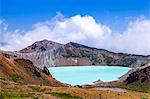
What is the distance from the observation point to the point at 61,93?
10244 cm

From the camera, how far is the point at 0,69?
19662 centimetres

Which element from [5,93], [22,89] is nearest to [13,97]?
[5,93]

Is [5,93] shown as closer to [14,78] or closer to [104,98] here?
[104,98]

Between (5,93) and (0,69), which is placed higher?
(0,69)

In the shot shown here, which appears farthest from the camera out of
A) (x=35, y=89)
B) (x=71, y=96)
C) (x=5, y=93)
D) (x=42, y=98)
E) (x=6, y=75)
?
(x=6, y=75)

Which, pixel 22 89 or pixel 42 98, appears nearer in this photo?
pixel 42 98

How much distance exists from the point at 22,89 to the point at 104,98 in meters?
25.3

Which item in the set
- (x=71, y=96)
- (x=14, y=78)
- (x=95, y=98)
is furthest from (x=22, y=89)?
(x=14, y=78)

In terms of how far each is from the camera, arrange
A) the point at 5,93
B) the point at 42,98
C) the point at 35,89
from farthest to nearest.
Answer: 1. the point at 35,89
2. the point at 5,93
3. the point at 42,98

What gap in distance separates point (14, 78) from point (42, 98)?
11843cm

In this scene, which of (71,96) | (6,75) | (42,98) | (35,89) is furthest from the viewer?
(6,75)

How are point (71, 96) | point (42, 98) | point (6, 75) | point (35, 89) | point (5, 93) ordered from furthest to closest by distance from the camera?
1. point (6, 75)
2. point (35, 89)
3. point (71, 96)
4. point (5, 93)
5. point (42, 98)

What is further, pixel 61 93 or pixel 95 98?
pixel 61 93

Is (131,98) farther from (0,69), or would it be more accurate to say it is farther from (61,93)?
(0,69)
